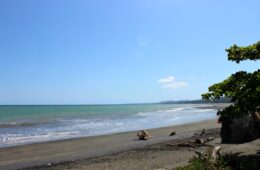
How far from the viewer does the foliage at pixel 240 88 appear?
988cm

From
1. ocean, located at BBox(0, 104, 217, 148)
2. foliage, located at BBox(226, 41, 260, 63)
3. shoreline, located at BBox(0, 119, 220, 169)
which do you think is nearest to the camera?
foliage, located at BBox(226, 41, 260, 63)

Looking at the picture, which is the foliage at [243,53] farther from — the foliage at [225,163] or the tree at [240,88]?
the foliage at [225,163]

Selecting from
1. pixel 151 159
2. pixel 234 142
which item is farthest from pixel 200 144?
pixel 151 159

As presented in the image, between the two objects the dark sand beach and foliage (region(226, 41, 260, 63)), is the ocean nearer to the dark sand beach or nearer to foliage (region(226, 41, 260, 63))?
the dark sand beach

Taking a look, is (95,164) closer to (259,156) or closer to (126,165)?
(126,165)

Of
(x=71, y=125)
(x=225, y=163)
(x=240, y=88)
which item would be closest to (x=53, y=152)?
(x=240, y=88)

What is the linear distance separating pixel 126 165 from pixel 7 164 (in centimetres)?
665

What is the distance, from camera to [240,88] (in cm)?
1055

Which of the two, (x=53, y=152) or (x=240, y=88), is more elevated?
(x=240, y=88)

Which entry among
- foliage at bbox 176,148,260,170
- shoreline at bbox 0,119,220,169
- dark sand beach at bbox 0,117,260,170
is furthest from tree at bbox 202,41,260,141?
shoreline at bbox 0,119,220,169

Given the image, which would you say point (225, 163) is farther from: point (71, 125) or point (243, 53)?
point (71, 125)

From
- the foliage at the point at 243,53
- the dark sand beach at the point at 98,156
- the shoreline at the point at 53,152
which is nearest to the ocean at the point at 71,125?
the shoreline at the point at 53,152

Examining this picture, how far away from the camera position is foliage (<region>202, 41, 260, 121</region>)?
9.88 meters

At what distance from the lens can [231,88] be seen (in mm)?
10625
